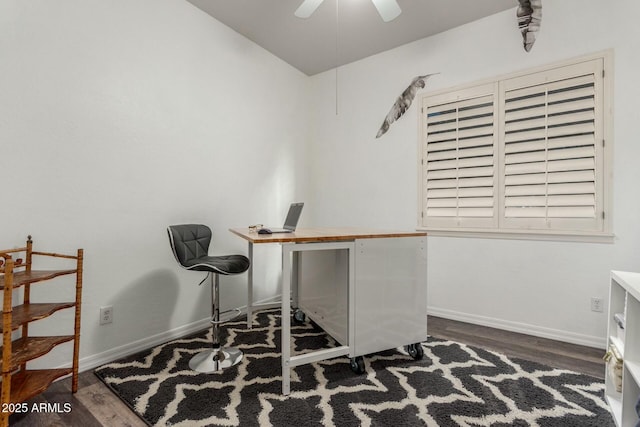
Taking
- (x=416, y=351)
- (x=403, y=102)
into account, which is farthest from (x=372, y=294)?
(x=403, y=102)

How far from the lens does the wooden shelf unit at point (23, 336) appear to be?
4.30 feet

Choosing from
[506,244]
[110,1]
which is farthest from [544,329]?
[110,1]

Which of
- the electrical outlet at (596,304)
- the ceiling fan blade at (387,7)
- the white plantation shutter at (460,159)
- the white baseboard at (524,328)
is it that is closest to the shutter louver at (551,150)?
the white plantation shutter at (460,159)

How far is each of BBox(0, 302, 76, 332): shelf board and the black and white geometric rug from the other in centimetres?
57

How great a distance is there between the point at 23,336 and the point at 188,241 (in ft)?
3.28

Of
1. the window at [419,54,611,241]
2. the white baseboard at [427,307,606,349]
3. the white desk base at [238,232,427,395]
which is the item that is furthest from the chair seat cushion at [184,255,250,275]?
the white baseboard at [427,307,606,349]

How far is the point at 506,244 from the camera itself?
272 centimetres

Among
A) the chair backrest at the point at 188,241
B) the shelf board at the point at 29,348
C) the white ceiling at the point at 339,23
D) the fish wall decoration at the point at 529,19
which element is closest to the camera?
the shelf board at the point at 29,348

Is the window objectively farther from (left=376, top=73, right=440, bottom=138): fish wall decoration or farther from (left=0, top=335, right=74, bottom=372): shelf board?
(left=0, top=335, right=74, bottom=372): shelf board

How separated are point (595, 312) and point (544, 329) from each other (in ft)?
1.22

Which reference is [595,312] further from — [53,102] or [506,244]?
[53,102]

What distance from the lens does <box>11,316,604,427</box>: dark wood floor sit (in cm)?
151

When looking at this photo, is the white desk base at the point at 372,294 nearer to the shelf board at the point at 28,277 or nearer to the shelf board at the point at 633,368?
the shelf board at the point at 633,368

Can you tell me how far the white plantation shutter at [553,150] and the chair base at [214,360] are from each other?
244 centimetres
